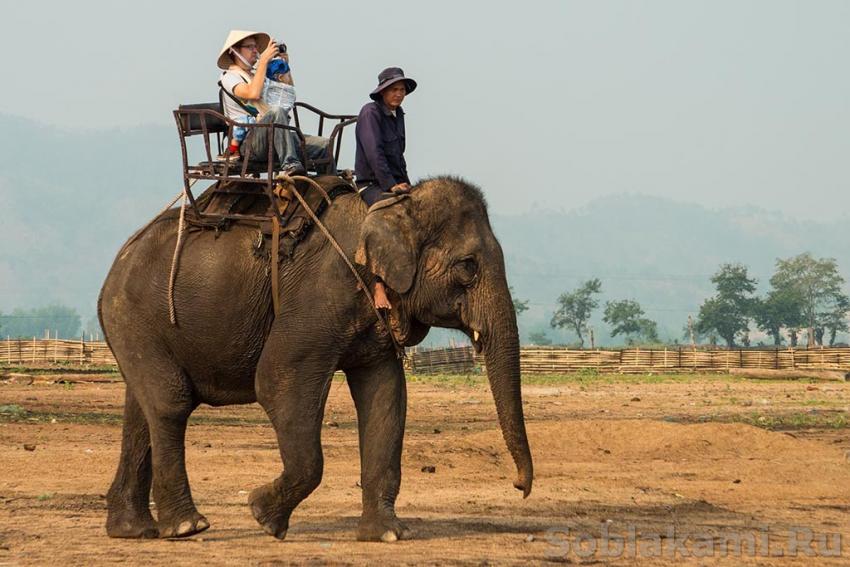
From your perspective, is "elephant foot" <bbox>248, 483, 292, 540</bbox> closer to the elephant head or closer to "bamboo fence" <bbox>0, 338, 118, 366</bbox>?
the elephant head

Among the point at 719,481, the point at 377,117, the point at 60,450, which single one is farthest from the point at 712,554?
the point at 60,450

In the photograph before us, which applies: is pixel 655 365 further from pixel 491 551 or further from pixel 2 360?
pixel 491 551

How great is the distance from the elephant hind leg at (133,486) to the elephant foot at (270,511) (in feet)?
3.84

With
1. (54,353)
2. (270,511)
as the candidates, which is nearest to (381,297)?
(270,511)

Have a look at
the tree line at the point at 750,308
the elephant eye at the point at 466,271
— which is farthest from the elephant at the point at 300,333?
the tree line at the point at 750,308

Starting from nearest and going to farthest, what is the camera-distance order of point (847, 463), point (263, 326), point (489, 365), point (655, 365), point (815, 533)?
1. point (489, 365)
2. point (263, 326)
3. point (815, 533)
4. point (847, 463)
5. point (655, 365)

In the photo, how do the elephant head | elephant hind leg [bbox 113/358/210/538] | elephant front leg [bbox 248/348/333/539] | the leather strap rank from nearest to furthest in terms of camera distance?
the elephant head, elephant front leg [bbox 248/348/333/539], the leather strap, elephant hind leg [bbox 113/358/210/538]

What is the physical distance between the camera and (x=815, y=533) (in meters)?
11.8

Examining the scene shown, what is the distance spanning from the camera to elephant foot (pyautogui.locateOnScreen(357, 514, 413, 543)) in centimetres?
1064

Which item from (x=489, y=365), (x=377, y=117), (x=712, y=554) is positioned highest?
(x=377, y=117)

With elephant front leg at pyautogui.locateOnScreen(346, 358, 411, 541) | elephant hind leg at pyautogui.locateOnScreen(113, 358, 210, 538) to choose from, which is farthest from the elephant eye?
elephant hind leg at pyautogui.locateOnScreen(113, 358, 210, 538)

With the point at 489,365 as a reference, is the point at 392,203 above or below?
above

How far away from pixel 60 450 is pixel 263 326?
27.9 feet

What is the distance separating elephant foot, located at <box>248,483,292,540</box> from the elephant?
0.04ft
